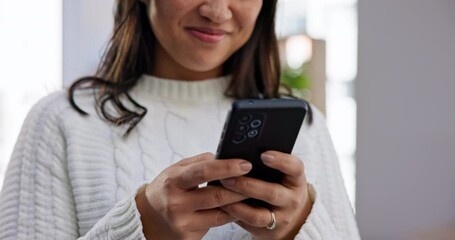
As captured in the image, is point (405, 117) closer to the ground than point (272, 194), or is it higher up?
closer to the ground

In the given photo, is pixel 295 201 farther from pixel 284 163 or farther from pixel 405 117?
pixel 405 117

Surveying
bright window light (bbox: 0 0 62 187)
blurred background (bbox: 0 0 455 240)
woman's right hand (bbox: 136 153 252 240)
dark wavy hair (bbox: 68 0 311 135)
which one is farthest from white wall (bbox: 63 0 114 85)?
blurred background (bbox: 0 0 455 240)

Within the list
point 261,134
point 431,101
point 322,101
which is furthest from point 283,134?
point 322,101

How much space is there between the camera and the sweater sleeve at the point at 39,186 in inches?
35.9

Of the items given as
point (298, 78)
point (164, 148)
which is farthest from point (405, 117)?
point (164, 148)

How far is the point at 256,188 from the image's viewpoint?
27.0 inches

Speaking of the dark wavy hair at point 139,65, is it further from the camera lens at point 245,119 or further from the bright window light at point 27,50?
the bright window light at point 27,50

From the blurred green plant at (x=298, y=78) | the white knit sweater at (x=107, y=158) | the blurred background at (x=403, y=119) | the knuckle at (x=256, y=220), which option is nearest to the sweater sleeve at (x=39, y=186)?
the white knit sweater at (x=107, y=158)

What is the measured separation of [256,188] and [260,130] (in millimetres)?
58

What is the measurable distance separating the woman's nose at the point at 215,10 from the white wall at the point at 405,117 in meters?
1.63

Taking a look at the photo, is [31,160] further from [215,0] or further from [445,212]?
[445,212]

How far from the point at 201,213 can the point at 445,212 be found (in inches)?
75.2

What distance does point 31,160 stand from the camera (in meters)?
0.94

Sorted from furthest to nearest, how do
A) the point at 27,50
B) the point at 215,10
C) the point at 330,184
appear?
the point at 27,50 < the point at 330,184 < the point at 215,10
